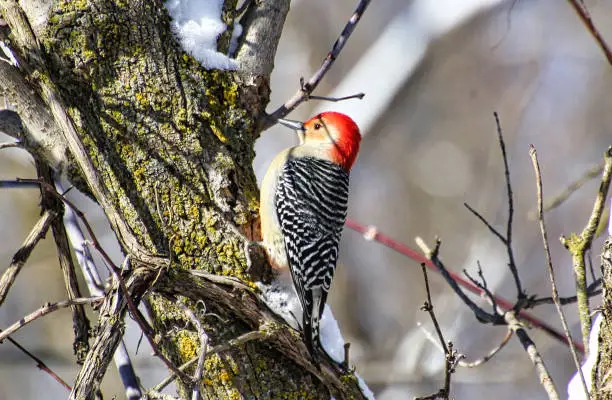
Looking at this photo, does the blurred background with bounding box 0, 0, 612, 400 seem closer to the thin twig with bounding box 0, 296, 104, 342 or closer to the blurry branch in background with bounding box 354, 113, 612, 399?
the blurry branch in background with bounding box 354, 113, 612, 399

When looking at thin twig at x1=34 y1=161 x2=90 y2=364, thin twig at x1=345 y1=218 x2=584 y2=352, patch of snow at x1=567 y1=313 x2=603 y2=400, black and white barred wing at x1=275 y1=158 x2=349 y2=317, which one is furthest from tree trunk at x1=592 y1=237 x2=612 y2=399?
thin twig at x1=34 y1=161 x2=90 y2=364

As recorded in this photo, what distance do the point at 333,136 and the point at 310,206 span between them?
767 mm

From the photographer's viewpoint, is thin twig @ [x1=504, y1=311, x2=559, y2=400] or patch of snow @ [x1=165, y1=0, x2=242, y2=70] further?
patch of snow @ [x1=165, y1=0, x2=242, y2=70]

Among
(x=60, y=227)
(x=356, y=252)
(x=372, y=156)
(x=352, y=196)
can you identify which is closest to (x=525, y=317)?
(x=60, y=227)

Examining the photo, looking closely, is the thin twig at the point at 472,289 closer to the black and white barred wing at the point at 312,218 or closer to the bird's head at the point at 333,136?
the black and white barred wing at the point at 312,218

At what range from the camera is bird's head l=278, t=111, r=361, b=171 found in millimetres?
4777

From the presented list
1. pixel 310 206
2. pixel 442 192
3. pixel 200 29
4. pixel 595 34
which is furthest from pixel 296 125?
pixel 442 192

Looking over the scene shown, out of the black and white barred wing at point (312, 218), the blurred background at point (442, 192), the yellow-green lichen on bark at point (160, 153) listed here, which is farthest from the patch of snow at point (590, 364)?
the blurred background at point (442, 192)

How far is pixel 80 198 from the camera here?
7.99 metres

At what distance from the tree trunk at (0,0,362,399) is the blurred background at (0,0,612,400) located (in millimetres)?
5756

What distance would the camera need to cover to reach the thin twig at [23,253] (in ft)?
9.52

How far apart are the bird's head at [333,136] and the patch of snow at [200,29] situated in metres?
1.70

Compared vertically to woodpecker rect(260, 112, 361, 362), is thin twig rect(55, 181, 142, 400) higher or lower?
lower

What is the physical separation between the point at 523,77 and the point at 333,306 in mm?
5217
